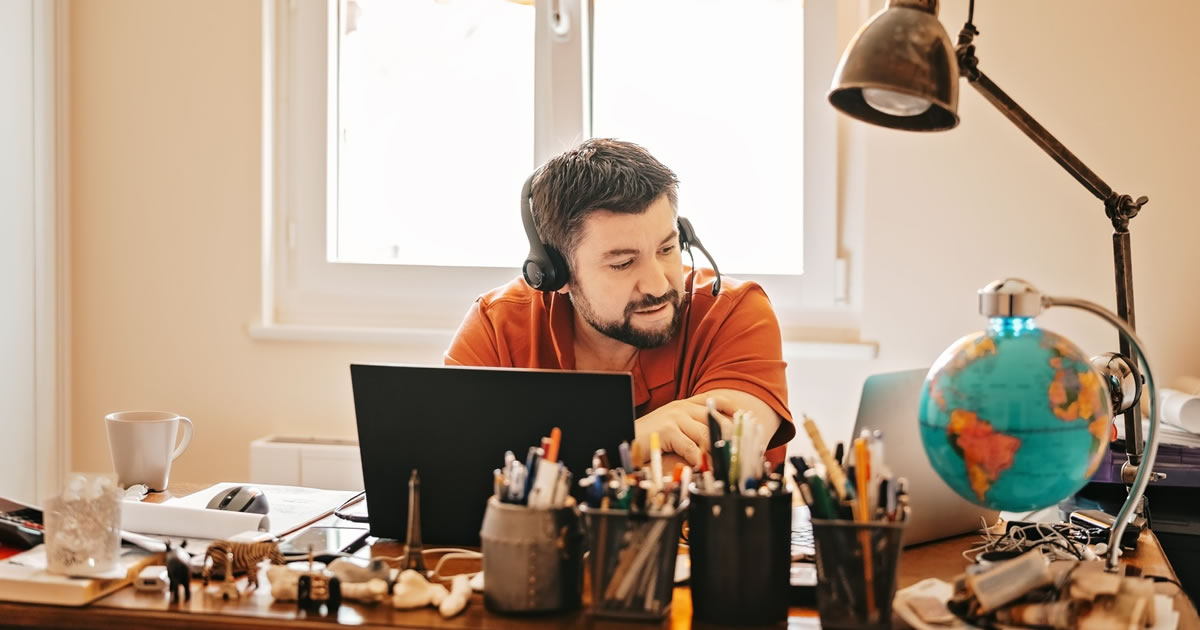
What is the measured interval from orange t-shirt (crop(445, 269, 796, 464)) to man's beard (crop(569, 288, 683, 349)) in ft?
0.12

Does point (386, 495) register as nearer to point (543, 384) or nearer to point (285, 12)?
point (543, 384)

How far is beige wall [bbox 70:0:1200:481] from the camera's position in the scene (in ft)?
7.20

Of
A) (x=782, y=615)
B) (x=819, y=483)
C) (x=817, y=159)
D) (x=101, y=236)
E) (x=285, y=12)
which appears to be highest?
(x=285, y=12)

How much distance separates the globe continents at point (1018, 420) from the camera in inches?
41.4

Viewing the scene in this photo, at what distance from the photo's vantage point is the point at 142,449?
1586 mm

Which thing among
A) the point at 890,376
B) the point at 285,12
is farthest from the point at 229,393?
the point at 890,376

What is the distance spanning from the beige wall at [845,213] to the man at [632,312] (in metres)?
0.62

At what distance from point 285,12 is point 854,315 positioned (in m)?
1.46

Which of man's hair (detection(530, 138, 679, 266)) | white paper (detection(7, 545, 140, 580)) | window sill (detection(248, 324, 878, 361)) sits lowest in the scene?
white paper (detection(7, 545, 140, 580))

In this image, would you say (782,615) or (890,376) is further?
(890,376)

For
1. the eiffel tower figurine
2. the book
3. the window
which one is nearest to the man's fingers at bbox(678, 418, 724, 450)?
the eiffel tower figurine

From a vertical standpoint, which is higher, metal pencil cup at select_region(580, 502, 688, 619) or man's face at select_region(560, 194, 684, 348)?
man's face at select_region(560, 194, 684, 348)

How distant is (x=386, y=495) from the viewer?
4.20ft

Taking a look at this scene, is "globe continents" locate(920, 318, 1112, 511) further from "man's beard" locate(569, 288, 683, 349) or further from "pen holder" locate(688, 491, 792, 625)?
"man's beard" locate(569, 288, 683, 349)
